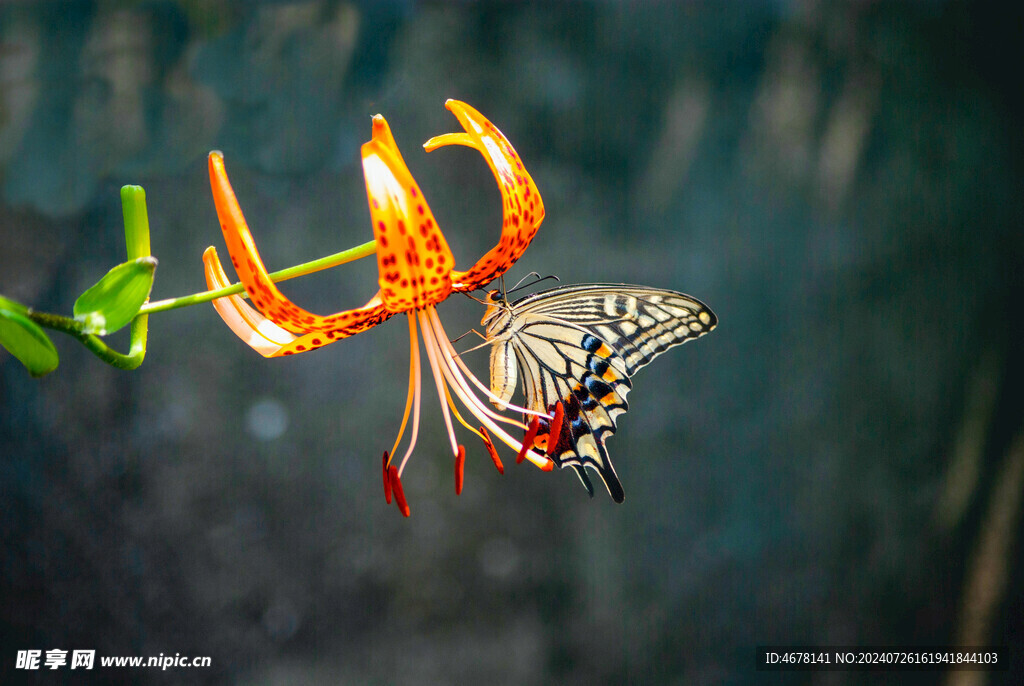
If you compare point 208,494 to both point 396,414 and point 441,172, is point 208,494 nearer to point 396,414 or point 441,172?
point 396,414

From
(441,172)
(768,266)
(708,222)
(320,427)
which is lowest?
(320,427)

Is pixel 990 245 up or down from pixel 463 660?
up

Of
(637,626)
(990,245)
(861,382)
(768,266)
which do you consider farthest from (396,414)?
(990,245)

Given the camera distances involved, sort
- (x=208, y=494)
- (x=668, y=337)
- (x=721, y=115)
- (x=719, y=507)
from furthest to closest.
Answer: (x=719, y=507), (x=721, y=115), (x=208, y=494), (x=668, y=337)

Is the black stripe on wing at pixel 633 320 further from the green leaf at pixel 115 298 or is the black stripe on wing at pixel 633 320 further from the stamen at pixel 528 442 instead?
the green leaf at pixel 115 298

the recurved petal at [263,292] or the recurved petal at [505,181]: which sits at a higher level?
the recurved petal at [505,181]

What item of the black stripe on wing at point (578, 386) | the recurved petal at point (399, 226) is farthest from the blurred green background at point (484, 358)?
the recurved petal at point (399, 226)

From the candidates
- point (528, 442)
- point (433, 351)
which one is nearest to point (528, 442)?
point (528, 442)

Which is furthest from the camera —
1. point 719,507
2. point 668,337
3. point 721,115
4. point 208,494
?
point 719,507

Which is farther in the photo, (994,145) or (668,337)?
(994,145)
